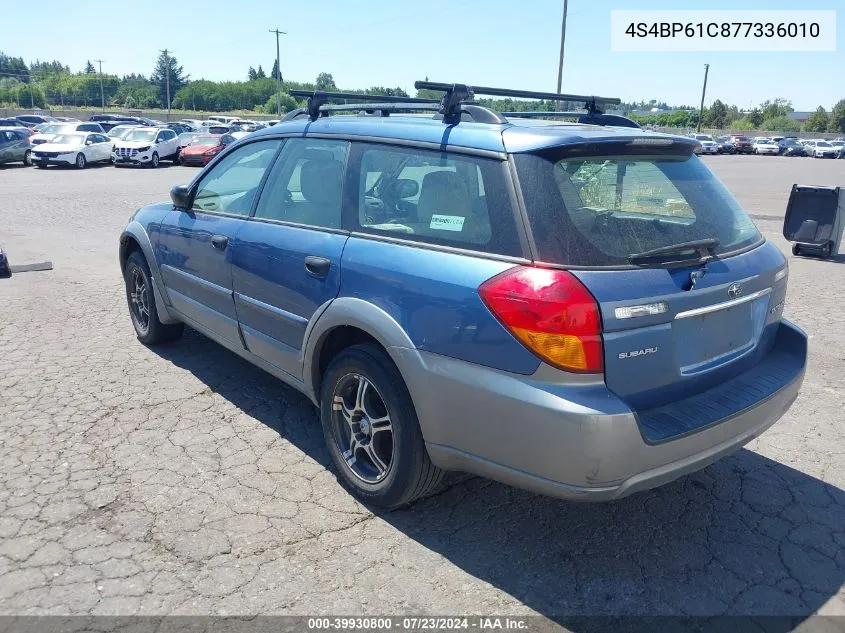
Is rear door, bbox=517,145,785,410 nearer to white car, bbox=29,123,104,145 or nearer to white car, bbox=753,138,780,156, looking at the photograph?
white car, bbox=29,123,104,145

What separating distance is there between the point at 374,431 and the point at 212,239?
182 cm

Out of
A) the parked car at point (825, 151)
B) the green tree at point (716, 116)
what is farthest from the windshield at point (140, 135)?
the green tree at point (716, 116)

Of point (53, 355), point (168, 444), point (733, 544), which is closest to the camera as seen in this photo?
point (733, 544)

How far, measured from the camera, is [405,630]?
2564 mm

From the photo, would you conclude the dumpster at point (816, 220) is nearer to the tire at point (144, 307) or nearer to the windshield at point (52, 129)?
the tire at point (144, 307)

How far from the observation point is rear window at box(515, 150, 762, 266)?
8.74 ft

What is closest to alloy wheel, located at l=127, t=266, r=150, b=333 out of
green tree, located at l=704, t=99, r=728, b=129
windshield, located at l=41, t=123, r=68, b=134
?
windshield, located at l=41, t=123, r=68, b=134

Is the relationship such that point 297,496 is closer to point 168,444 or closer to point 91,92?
point 168,444

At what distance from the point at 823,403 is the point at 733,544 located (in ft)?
6.90

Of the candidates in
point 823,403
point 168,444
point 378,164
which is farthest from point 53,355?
point 823,403

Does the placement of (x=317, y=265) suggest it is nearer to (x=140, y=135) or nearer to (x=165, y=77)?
(x=140, y=135)

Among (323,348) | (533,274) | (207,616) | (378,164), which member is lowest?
(207,616)

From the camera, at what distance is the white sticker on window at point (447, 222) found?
116 inches

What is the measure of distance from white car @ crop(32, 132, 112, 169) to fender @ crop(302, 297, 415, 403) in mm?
26669
